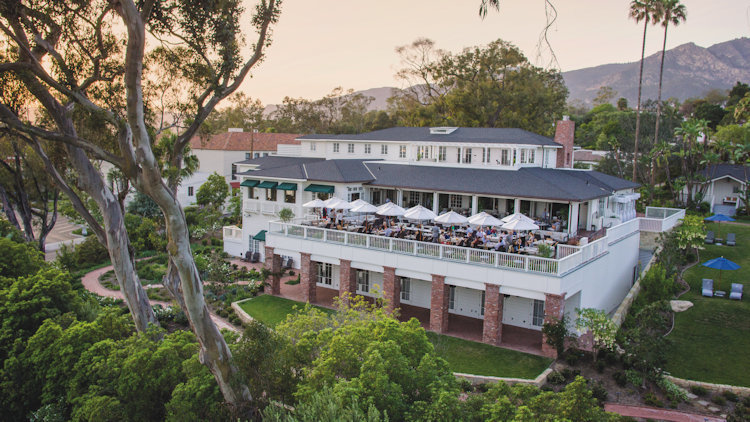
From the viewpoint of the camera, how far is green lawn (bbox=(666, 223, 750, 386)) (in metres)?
19.5

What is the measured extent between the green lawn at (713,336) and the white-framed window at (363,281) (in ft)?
47.8

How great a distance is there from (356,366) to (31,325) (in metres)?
11.4

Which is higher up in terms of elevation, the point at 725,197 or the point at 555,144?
the point at 555,144

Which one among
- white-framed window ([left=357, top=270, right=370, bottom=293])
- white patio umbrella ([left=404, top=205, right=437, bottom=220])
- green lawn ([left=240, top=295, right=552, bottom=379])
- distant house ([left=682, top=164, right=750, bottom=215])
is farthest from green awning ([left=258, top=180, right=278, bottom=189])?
distant house ([left=682, top=164, right=750, bottom=215])

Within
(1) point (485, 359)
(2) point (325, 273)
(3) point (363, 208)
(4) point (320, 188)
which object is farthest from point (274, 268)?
(1) point (485, 359)

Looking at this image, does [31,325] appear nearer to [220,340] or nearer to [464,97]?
[220,340]

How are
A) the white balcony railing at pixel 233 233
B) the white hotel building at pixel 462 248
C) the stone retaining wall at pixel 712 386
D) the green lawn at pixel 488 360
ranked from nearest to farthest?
1. the stone retaining wall at pixel 712 386
2. the green lawn at pixel 488 360
3. the white hotel building at pixel 462 248
4. the white balcony railing at pixel 233 233

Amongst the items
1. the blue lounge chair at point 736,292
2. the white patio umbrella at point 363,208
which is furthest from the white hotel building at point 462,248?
the blue lounge chair at point 736,292

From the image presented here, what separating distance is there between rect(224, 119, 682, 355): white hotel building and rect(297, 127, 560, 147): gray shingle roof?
13 centimetres

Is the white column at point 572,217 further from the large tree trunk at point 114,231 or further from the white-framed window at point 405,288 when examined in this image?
the large tree trunk at point 114,231

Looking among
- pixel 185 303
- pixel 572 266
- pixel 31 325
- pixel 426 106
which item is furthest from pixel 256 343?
pixel 426 106

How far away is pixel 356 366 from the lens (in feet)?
40.3

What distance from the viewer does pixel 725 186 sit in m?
51.6

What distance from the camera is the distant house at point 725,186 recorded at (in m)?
49.7
